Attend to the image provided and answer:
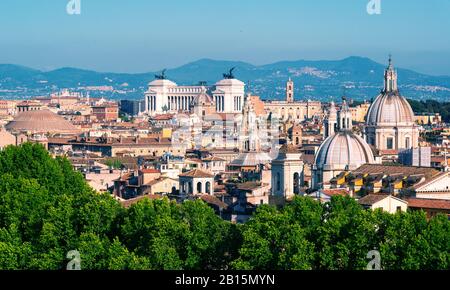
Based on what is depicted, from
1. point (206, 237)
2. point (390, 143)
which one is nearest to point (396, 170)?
point (206, 237)

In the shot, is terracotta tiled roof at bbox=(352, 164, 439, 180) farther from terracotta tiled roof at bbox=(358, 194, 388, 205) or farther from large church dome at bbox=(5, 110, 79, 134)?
large church dome at bbox=(5, 110, 79, 134)

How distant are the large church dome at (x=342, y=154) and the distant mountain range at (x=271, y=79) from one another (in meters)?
63.9

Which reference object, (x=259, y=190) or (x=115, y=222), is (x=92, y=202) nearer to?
(x=115, y=222)

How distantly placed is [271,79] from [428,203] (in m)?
110

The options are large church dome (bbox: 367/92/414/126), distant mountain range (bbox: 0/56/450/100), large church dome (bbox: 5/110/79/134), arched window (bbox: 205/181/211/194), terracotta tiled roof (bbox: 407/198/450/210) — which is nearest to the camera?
terracotta tiled roof (bbox: 407/198/450/210)

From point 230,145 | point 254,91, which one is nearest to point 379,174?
point 230,145

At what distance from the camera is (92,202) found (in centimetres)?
2491

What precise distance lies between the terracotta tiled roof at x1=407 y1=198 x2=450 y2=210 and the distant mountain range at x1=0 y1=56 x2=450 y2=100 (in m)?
73.3

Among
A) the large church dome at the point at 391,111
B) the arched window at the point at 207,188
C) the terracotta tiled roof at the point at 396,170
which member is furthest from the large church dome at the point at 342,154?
the large church dome at the point at 391,111

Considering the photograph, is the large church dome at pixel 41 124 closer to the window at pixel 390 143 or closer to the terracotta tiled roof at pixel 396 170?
the window at pixel 390 143

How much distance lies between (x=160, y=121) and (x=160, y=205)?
237 ft

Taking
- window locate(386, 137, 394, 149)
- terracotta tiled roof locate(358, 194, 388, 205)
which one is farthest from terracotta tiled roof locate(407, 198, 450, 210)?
window locate(386, 137, 394, 149)

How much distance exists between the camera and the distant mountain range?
380 ft

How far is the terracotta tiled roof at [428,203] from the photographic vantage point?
29594mm
